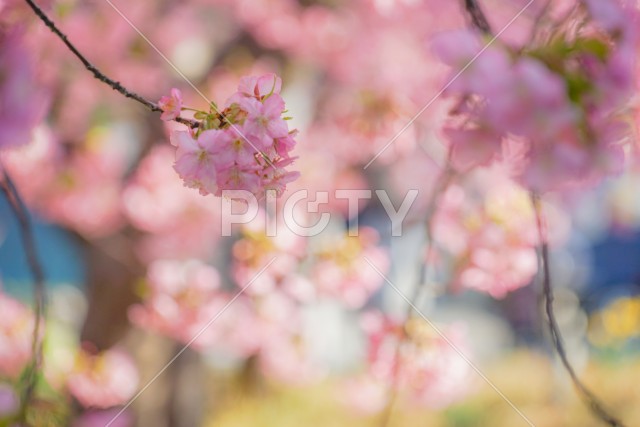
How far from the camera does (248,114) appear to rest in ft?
2.57

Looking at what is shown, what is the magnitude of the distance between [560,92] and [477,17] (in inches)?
10.9

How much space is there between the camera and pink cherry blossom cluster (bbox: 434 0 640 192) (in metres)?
0.71

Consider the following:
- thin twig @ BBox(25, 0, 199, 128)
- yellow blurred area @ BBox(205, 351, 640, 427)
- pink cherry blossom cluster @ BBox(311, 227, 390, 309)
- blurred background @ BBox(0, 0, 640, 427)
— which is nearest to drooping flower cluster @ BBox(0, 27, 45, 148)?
blurred background @ BBox(0, 0, 640, 427)

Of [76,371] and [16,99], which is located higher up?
[16,99]

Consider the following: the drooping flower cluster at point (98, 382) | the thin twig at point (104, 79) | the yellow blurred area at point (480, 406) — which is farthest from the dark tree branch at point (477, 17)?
the yellow blurred area at point (480, 406)

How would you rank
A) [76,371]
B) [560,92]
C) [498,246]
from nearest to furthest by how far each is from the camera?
[560,92], [498,246], [76,371]

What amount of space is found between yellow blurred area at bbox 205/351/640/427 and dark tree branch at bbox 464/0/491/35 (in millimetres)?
2348

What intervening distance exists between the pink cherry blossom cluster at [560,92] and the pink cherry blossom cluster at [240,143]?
21 cm

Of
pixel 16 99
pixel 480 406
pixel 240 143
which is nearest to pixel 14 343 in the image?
pixel 16 99

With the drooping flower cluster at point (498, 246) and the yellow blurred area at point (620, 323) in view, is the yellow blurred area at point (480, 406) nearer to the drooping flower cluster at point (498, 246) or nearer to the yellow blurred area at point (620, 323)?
the yellow blurred area at point (620, 323)

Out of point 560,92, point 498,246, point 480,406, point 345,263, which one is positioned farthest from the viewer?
point 480,406

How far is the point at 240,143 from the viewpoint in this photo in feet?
2.56

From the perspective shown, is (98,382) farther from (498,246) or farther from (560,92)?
(560,92)

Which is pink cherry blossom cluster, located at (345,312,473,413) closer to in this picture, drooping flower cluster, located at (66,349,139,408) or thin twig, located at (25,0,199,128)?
drooping flower cluster, located at (66,349,139,408)
